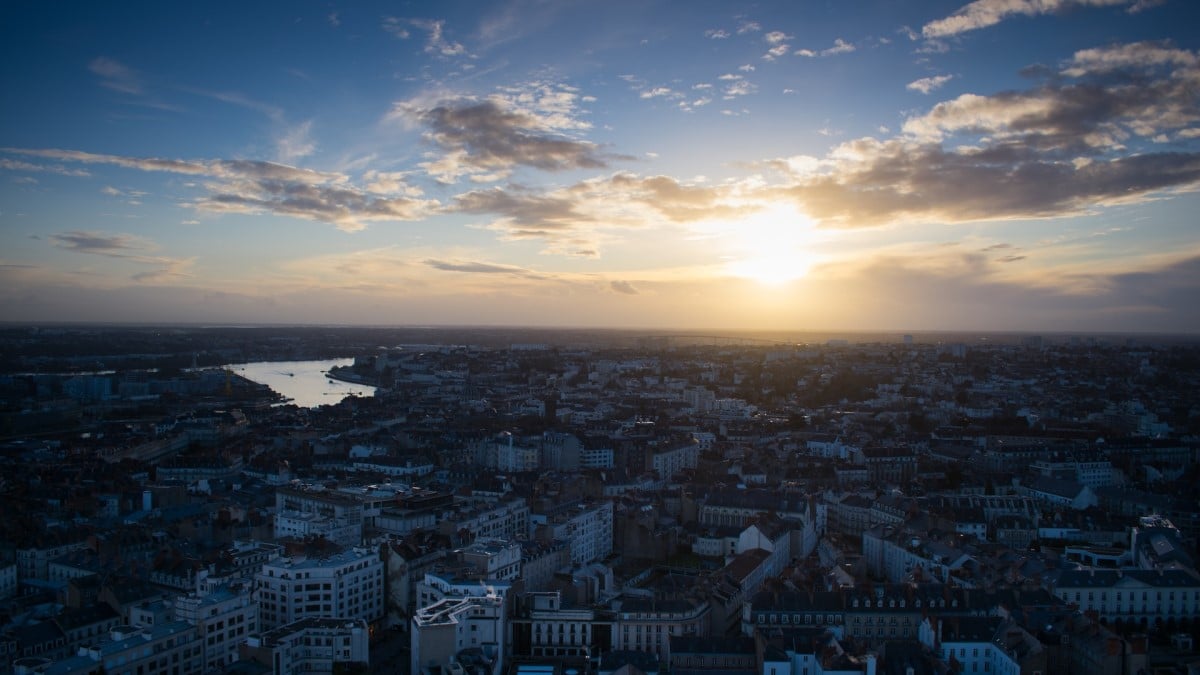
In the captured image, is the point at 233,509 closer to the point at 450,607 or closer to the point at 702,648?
the point at 450,607

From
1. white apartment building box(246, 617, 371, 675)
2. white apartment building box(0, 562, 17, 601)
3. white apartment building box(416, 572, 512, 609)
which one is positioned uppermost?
white apartment building box(416, 572, 512, 609)

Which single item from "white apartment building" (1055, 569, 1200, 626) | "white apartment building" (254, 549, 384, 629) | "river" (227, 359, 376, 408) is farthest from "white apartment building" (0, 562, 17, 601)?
"river" (227, 359, 376, 408)

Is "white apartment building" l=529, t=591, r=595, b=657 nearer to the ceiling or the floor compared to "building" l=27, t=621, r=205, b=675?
nearer to the floor

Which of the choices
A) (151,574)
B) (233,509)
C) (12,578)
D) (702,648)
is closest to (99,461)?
(233,509)

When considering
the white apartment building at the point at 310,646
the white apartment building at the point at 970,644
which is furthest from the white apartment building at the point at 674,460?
the white apartment building at the point at 310,646

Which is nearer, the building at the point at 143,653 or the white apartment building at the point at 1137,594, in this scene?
the building at the point at 143,653

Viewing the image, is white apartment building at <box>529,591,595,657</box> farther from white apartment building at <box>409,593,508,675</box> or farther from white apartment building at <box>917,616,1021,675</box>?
white apartment building at <box>917,616,1021,675</box>

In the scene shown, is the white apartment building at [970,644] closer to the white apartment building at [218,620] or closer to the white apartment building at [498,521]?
the white apartment building at [498,521]
